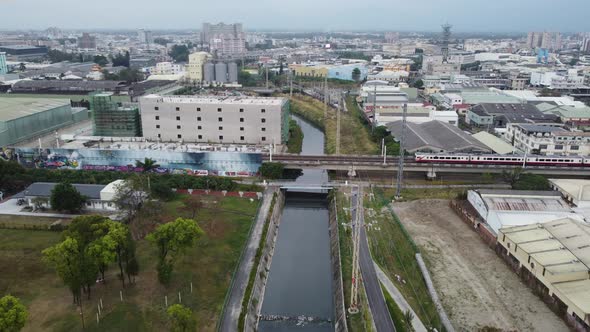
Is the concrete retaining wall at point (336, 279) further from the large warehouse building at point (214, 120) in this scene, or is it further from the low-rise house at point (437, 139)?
the large warehouse building at point (214, 120)

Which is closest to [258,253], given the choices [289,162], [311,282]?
[311,282]

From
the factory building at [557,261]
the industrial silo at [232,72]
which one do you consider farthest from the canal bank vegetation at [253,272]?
the industrial silo at [232,72]

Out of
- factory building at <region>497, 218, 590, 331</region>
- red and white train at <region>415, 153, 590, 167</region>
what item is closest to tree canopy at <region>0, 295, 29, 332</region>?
factory building at <region>497, 218, 590, 331</region>

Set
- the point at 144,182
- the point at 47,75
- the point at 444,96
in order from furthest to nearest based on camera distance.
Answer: the point at 47,75, the point at 444,96, the point at 144,182

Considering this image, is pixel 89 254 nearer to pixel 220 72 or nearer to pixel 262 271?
pixel 262 271

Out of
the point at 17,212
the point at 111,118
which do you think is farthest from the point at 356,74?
the point at 17,212

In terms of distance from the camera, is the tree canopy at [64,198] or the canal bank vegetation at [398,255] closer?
the canal bank vegetation at [398,255]

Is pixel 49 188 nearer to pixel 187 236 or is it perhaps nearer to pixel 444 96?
pixel 187 236
